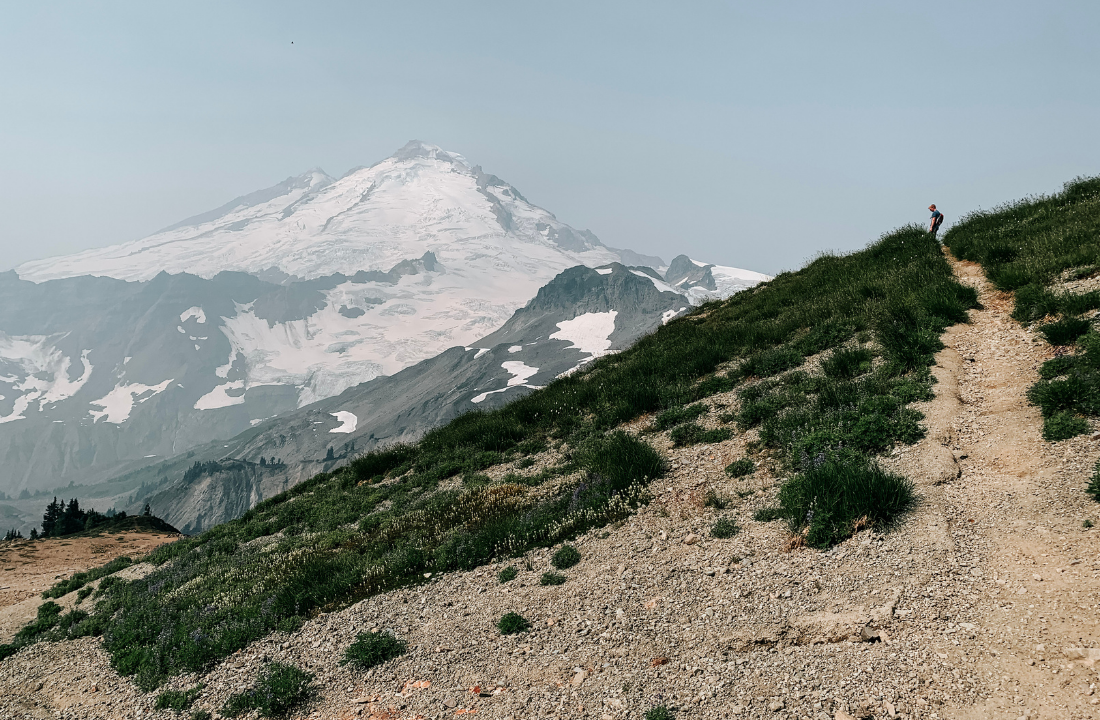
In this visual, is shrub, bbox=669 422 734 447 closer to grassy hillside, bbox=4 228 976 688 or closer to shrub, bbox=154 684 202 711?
grassy hillside, bbox=4 228 976 688

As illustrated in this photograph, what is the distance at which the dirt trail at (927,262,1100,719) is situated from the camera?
5.84 meters

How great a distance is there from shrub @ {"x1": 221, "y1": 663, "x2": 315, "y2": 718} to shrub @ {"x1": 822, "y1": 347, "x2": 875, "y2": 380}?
43.2 feet

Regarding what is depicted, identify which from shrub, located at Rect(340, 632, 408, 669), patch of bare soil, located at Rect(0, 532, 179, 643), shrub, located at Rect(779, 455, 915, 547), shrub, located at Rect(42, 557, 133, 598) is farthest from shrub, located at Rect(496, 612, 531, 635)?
shrub, located at Rect(42, 557, 133, 598)

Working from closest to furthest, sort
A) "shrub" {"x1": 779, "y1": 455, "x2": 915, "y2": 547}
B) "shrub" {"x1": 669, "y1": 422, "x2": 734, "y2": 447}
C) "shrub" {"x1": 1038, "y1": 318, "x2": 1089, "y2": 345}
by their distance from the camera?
"shrub" {"x1": 779, "y1": 455, "x2": 915, "y2": 547}, "shrub" {"x1": 1038, "y1": 318, "x2": 1089, "y2": 345}, "shrub" {"x1": 669, "y1": 422, "x2": 734, "y2": 447}

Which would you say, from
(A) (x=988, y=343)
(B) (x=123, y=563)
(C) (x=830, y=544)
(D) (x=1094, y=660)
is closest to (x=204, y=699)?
(C) (x=830, y=544)

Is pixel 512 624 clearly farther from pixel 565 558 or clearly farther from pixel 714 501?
pixel 714 501

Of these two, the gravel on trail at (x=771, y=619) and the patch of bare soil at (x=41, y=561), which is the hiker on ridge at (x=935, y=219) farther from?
the patch of bare soil at (x=41, y=561)

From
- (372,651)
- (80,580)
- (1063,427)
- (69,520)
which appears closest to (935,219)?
(1063,427)

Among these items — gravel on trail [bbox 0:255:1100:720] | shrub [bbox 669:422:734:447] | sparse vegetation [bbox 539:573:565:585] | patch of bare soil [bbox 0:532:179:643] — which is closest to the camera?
gravel on trail [bbox 0:255:1100:720]

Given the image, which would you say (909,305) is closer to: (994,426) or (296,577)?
(994,426)

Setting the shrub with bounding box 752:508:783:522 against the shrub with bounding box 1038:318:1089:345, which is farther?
the shrub with bounding box 1038:318:1089:345

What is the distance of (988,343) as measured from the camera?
1347 centimetres

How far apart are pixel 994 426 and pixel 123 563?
25.9m

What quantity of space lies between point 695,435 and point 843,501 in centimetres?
529
